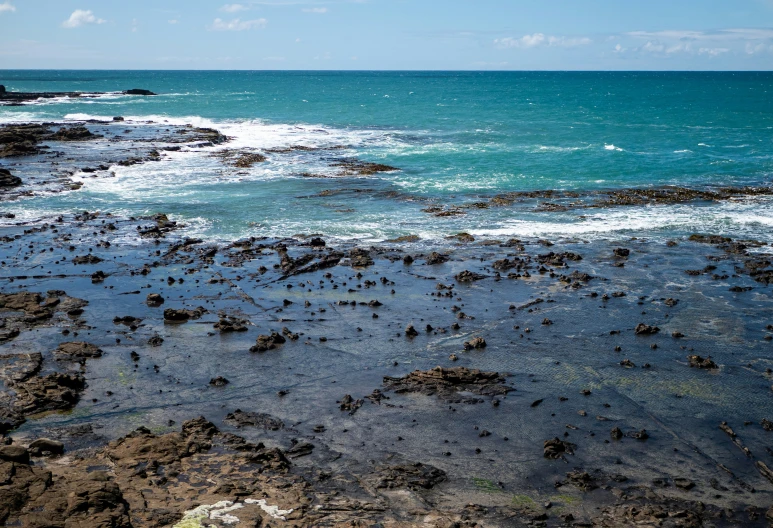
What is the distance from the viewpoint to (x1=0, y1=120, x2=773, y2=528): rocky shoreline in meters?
10.1

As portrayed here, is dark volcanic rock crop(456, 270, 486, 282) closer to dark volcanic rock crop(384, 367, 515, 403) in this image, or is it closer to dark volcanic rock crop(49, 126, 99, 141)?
dark volcanic rock crop(384, 367, 515, 403)

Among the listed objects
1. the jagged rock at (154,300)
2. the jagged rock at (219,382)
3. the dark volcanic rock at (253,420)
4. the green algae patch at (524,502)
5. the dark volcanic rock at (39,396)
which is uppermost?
the jagged rock at (154,300)

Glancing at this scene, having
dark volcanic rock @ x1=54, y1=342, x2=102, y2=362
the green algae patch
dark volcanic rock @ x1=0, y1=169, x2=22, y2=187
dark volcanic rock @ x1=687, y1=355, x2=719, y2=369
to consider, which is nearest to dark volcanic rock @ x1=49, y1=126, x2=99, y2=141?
dark volcanic rock @ x1=0, y1=169, x2=22, y2=187

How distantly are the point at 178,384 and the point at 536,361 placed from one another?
310 inches

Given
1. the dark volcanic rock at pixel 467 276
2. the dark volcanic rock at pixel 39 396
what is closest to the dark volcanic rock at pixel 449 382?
the dark volcanic rock at pixel 39 396

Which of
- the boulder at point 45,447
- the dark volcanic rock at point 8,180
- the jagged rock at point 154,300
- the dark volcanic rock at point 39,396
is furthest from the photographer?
the dark volcanic rock at point 8,180

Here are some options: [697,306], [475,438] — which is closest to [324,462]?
[475,438]

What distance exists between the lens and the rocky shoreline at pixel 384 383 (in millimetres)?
10070

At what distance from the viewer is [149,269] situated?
848 inches

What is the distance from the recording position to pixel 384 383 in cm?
1422

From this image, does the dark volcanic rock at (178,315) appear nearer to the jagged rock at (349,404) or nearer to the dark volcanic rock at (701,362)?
the jagged rock at (349,404)

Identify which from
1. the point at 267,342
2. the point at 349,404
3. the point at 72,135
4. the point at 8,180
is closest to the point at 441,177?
the point at 8,180

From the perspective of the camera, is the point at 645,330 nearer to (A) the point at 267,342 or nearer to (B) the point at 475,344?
(B) the point at 475,344

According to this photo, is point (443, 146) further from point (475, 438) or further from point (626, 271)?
point (475, 438)
